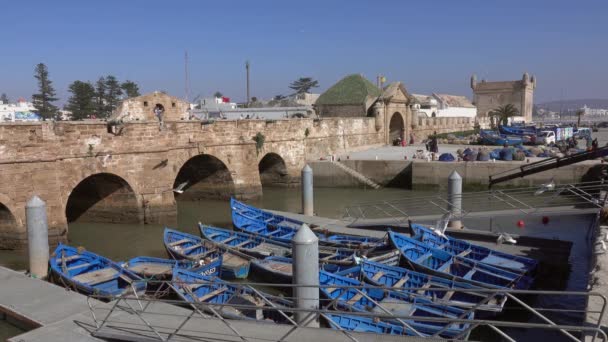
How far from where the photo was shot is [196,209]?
23828 millimetres

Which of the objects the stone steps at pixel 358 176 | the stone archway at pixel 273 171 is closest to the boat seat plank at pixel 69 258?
the stone archway at pixel 273 171

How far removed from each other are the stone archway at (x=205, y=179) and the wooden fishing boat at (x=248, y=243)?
8.43 m

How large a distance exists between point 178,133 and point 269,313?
43.5 feet

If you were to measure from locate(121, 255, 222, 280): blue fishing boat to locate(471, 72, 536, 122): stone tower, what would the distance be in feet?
263

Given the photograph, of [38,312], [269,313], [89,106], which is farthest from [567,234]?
[89,106]

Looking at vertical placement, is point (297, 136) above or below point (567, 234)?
above

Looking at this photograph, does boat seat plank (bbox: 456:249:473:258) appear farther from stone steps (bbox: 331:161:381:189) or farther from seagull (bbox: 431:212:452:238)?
stone steps (bbox: 331:161:381:189)

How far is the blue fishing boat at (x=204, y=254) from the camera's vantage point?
13.1 m

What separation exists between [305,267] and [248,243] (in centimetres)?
719

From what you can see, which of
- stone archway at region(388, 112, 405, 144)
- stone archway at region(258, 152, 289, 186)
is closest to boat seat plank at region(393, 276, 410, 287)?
stone archway at region(258, 152, 289, 186)

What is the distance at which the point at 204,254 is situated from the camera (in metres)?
14.1

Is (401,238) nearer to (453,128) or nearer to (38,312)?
(38,312)

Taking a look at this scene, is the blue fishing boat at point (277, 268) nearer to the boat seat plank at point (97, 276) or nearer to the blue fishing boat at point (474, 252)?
the blue fishing boat at point (474, 252)

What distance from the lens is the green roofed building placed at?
3938cm
